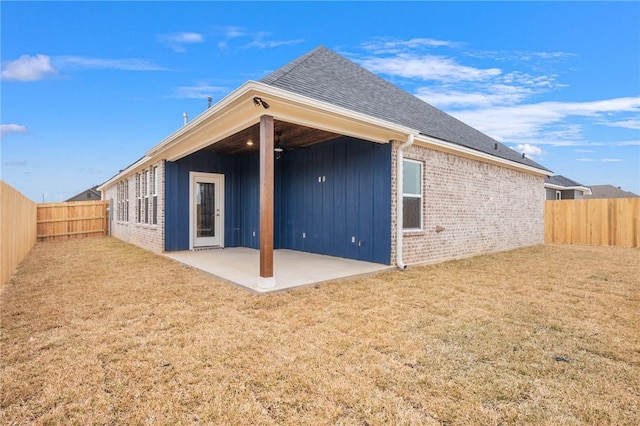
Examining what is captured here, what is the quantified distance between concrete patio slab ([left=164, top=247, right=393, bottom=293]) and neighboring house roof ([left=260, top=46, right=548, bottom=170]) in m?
3.08

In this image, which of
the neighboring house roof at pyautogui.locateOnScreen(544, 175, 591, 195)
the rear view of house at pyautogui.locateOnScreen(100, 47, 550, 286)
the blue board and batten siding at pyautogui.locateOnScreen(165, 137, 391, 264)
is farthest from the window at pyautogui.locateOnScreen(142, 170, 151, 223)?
the neighboring house roof at pyautogui.locateOnScreen(544, 175, 591, 195)

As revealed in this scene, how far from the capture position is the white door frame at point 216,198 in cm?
930

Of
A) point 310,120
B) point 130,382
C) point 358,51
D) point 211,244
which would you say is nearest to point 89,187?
point 211,244

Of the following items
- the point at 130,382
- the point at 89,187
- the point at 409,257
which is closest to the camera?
the point at 130,382

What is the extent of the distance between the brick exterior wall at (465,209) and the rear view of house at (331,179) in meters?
0.03

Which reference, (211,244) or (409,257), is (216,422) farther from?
(211,244)

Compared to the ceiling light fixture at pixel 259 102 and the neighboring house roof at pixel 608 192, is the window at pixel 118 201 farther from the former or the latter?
the neighboring house roof at pixel 608 192

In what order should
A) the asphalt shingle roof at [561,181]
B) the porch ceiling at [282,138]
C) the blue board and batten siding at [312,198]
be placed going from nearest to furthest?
the porch ceiling at [282,138]
the blue board and batten siding at [312,198]
the asphalt shingle roof at [561,181]

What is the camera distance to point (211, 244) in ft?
32.0

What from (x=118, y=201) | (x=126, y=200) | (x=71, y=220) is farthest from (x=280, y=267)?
(x=71, y=220)

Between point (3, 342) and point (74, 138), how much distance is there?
1559cm

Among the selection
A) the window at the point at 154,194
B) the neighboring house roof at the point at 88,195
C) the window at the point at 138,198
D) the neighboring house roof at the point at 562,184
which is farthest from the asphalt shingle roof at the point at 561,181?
the neighboring house roof at the point at 88,195

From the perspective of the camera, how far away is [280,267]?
6.48 meters

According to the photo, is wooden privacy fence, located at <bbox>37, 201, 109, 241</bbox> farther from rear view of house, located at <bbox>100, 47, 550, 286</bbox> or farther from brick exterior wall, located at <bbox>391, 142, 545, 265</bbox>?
brick exterior wall, located at <bbox>391, 142, 545, 265</bbox>
